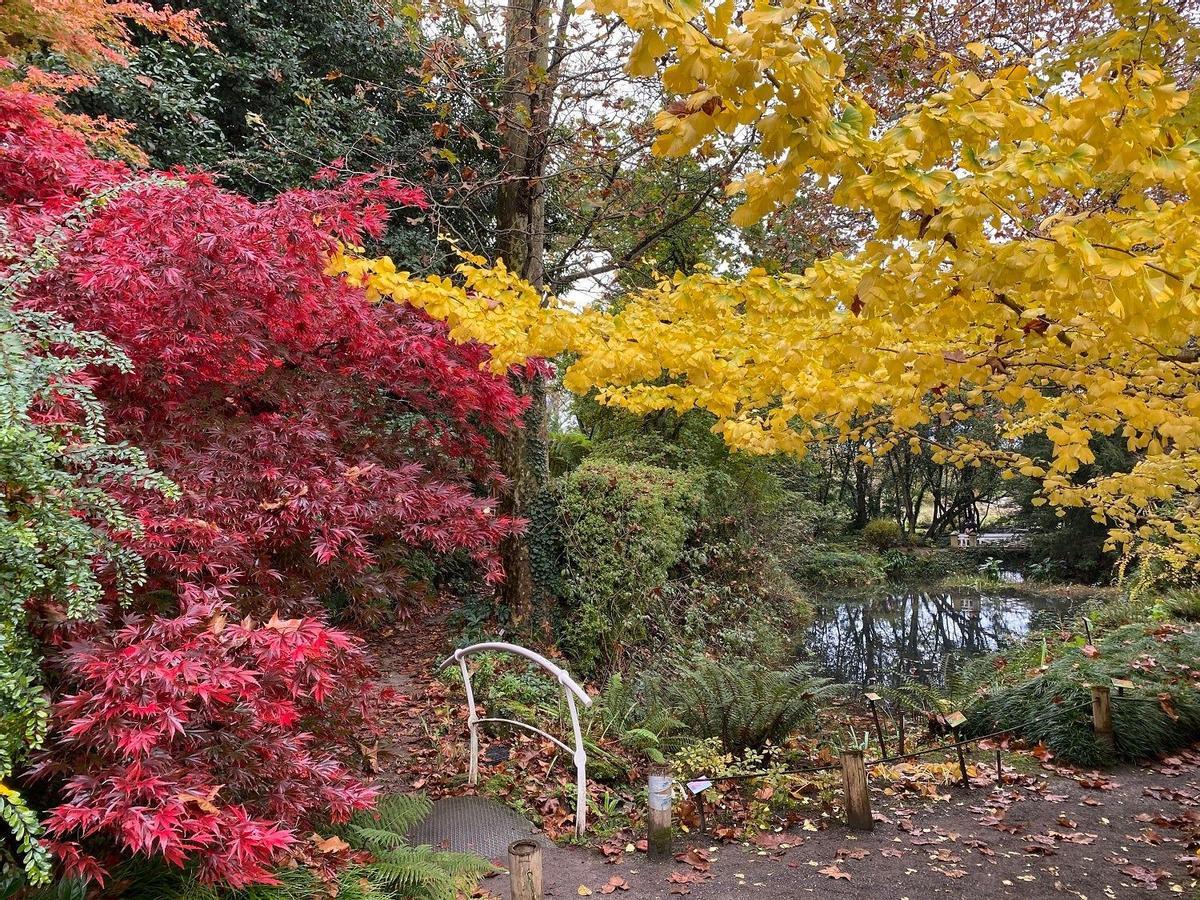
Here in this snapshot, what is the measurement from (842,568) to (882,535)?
4.48 metres

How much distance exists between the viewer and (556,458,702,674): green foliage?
243 inches

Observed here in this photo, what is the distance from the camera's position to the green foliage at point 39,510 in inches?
66.1

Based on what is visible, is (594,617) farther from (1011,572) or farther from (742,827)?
(1011,572)

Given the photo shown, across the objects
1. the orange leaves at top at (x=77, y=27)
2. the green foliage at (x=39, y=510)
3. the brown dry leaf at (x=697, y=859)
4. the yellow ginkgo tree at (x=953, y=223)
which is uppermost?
the orange leaves at top at (x=77, y=27)

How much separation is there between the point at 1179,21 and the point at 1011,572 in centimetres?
2078

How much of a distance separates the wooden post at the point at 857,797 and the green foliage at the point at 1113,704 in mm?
2224

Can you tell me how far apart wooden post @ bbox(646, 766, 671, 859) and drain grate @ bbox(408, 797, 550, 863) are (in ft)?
1.84

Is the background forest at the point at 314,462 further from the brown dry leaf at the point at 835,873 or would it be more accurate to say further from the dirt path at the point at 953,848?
the brown dry leaf at the point at 835,873

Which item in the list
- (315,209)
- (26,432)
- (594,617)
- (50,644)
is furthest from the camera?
(594,617)

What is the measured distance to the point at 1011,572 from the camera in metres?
19.5

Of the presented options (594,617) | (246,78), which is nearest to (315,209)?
(594,617)

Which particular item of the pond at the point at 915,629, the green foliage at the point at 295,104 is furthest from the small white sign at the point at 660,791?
the pond at the point at 915,629

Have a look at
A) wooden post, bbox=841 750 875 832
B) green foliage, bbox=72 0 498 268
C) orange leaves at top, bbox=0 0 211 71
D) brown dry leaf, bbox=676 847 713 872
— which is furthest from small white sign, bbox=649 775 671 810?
orange leaves at top, bbox=0 0 211 71

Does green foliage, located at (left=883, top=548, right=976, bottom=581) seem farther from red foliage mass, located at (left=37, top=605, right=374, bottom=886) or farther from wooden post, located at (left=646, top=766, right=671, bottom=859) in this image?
red foliage mass, located at (left=37, top=605, right=374, bottom=886)
